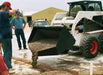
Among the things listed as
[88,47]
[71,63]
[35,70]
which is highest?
[88,47]

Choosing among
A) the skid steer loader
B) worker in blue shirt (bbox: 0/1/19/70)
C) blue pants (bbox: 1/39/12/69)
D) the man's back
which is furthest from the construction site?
the man's back

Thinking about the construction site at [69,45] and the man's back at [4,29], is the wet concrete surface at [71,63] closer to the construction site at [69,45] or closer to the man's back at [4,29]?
the construction site at [69,45]

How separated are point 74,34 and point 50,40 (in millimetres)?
1160

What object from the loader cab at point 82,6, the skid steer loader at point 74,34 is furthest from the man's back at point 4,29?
the loader cab at point 82,6

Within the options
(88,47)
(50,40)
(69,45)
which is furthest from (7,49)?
(88,47)

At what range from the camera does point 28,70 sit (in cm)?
609

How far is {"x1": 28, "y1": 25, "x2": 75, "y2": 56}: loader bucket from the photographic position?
6199mm

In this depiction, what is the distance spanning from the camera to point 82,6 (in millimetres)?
8703

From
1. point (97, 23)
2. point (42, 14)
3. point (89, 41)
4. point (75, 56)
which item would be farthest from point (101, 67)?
point (42, 14)

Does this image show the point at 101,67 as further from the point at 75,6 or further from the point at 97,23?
the point at 75,6

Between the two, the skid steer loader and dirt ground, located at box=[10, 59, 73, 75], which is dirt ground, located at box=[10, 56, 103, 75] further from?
the skid steer loader

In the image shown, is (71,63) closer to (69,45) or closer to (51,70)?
(69,45)

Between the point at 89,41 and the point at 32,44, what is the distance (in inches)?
76.8

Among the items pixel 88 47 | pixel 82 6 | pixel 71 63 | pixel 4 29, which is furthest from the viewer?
pixel 82 6
